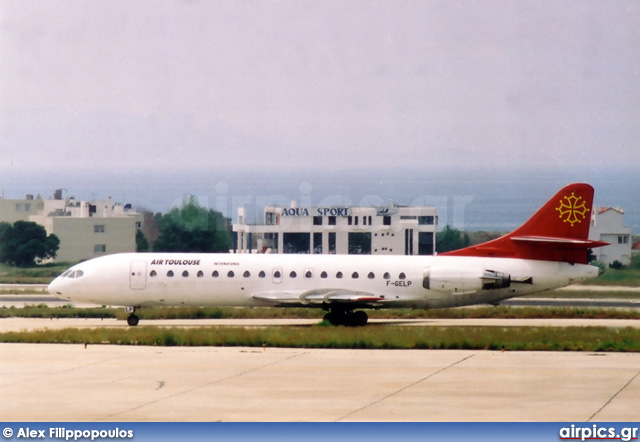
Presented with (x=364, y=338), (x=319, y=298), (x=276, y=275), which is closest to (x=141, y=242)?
(x=276, y=275)

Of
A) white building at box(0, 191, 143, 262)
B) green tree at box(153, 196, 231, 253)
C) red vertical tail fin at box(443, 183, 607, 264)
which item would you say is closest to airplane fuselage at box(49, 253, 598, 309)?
red vertical tail fin at box(443, 183, 607, 264)

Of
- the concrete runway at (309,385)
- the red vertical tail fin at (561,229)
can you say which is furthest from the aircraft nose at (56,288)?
the red vertical tail fin at (561,229)

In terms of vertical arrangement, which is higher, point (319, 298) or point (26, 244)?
point (26, 244)

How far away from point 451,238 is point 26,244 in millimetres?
25749

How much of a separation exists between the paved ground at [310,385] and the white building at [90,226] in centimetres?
2571

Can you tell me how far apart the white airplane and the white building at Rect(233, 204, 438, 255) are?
7.08m

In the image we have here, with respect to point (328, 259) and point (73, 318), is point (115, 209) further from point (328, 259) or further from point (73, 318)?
point (328, 259)

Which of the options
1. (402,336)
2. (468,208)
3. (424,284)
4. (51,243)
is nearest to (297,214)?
(468,208)

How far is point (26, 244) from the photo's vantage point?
5456 cm

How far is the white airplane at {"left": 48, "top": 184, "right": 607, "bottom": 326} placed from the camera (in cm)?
3328

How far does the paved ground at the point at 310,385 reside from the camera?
16.4 m

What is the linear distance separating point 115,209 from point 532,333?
103ft

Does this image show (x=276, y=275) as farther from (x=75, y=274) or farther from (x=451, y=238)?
(x=451, y=238)

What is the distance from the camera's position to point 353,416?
16.2 metres
